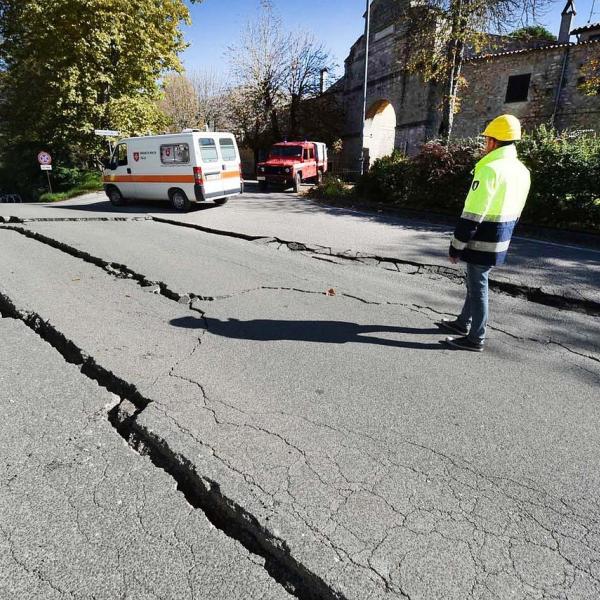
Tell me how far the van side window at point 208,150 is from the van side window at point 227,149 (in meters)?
0.35

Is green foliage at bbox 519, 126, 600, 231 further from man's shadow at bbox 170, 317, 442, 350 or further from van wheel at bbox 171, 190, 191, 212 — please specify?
van wheel at bbox 171, 190, 191, 212

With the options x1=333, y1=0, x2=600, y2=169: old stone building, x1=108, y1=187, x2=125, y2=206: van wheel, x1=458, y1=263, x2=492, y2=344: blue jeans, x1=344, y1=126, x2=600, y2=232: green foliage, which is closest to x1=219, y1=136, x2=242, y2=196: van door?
x1=108, y1=187, x2=125, y2=206: van wheel

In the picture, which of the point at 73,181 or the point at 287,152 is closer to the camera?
the point at 287,152

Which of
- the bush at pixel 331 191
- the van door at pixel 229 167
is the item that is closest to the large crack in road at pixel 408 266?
the van door at pixel 229 167

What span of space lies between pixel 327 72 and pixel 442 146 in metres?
23.9

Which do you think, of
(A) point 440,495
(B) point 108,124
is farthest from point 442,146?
(B) point 108,124

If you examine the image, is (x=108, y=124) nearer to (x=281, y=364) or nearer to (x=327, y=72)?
(x=327, y=72)

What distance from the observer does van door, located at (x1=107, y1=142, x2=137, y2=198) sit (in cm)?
1389

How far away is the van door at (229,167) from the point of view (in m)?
13.0

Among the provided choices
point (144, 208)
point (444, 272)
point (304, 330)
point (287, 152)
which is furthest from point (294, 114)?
point (304, 330)

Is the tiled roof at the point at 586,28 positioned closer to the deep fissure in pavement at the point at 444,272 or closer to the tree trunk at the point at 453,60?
the tree trunk at the point at 453,60

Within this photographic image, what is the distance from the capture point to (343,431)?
2.76 meters

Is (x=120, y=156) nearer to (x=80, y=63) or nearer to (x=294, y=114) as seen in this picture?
(x=80, y=63)

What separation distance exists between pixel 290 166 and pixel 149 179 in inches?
318
